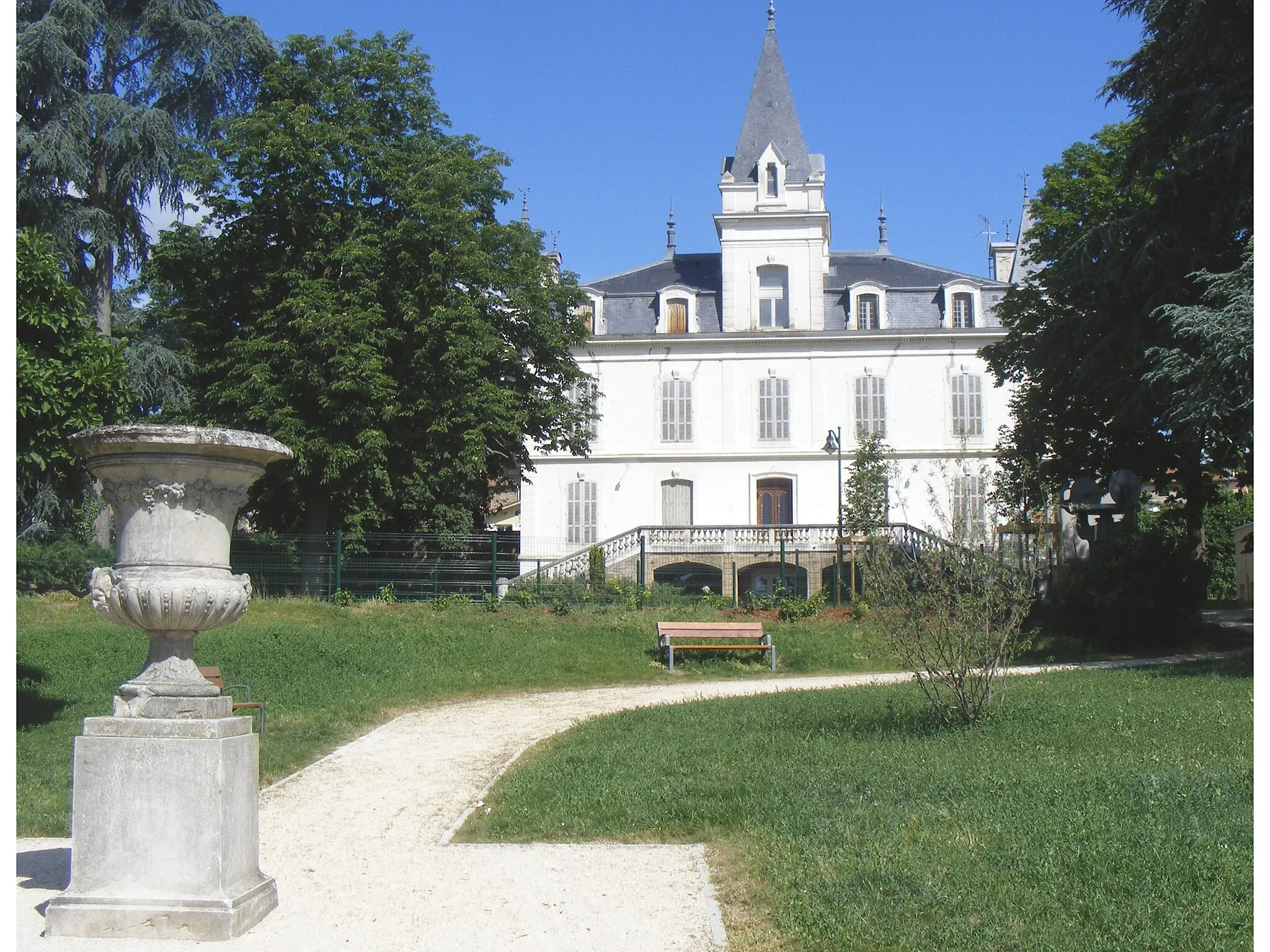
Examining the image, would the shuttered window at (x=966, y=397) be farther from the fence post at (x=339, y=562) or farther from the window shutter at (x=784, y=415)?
the fence post at (x=339, y=562)

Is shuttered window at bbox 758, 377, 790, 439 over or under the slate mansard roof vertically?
under

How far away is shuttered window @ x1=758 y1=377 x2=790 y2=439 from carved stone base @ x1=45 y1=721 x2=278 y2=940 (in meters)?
32.8

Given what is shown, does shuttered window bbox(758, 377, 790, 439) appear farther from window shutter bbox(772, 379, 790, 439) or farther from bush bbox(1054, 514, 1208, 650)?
bush bbox(1054, 514, 1208, 650)

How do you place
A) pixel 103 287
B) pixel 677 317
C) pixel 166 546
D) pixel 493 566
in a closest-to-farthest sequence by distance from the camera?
1. pixel 166 546
2. pixel 493 566
3. pixel 103 287
4. pixel 677 317

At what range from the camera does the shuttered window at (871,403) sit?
124 feet

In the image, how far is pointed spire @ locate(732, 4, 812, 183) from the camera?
128 ft

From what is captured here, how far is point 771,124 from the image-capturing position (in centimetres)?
3953

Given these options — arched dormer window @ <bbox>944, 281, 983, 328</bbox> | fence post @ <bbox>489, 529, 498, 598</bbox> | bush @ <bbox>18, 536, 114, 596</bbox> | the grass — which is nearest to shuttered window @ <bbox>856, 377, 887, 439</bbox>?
arched dormer window @ <bbox>944, 281, 983, 328</bbox>

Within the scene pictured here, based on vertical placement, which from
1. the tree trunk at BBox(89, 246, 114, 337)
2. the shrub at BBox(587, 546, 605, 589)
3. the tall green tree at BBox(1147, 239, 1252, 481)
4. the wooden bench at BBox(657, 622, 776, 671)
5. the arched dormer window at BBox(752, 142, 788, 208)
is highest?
the arched dormer window at BBox(752, 142, 788, 208)

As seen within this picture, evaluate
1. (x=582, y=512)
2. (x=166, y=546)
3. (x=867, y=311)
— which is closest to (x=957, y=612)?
(x=166, y=546)

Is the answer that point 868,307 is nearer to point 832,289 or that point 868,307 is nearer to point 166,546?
point 832,289

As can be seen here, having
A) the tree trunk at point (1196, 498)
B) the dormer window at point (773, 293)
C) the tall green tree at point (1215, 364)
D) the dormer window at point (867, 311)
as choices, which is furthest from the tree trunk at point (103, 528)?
the dormer window at point (867, 311)

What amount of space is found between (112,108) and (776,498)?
21529 millimetres

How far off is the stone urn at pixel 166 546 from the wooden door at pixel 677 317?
109ft
